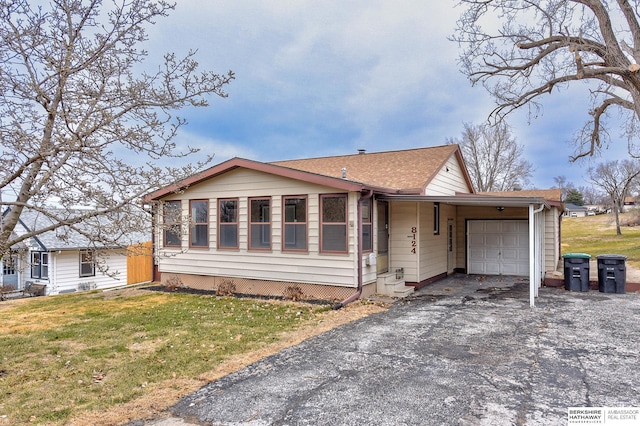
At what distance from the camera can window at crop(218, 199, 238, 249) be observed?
1105 centimetres

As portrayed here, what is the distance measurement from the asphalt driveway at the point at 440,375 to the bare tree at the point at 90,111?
7.98ft

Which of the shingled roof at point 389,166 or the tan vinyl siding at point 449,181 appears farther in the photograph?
the tan vinyl siding at point 449,181

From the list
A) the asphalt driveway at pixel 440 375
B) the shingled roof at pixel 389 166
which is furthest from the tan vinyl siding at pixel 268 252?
the asphalt driveway at pixel 440 375

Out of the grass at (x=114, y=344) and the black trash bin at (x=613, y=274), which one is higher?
the black trash bin at (x=613, y=274)

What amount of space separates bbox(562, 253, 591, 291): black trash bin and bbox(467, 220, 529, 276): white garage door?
2.75 metres

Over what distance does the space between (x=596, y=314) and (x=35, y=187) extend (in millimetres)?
9713

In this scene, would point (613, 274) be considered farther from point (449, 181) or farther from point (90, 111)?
point (90, 111)

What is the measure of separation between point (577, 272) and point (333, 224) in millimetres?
6967

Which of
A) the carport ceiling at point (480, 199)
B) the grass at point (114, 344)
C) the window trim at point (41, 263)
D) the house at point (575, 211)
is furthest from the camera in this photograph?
the house at point (575, 211)

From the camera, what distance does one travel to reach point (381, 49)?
1503 centimetres

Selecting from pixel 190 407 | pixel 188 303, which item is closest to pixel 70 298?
pixel 188 303

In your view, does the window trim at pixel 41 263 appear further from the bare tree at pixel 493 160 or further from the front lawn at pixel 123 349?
the bare tree at pixel 493 160

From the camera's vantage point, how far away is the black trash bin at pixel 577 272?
1059cm

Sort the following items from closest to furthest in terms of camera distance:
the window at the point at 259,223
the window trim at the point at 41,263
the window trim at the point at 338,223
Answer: the window trim at the point at 338,223 → the window at the point at 259,223 → the window trim at the point at 41,263
